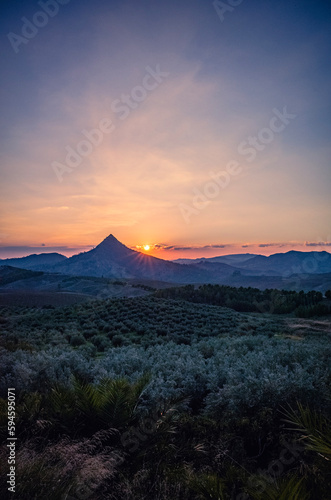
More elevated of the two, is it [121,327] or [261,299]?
[121,327]

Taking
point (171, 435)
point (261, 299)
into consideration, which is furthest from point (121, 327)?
point (261, 299)

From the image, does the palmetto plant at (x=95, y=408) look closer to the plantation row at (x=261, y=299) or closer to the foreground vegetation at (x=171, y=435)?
the foreground vegetation at (x=171, y=435)

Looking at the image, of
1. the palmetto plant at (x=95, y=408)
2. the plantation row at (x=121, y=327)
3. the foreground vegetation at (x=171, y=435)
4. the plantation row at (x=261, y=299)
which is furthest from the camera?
the plantation row at (x=261, y=299)

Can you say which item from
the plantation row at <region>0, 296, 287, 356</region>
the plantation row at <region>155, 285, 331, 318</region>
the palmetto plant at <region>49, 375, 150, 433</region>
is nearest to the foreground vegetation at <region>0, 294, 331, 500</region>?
the palmetto plant at <region>49, 375, 150, 433</region>

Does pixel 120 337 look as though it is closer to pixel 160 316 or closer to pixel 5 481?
pixel 160 316

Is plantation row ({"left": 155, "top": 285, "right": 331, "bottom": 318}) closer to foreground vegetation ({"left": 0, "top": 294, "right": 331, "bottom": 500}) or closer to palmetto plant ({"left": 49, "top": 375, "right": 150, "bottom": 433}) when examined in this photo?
foreground vegetation ({"left": 0, "top": 294, "right": 331, "bottom": 500})

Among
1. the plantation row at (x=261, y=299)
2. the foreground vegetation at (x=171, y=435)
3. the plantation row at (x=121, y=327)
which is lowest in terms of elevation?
the plantation row at (x=261, y=299)

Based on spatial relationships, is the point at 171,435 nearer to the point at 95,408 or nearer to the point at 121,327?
the point at 95,408

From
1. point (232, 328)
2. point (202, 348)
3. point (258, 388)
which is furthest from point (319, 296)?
point (258, 388)

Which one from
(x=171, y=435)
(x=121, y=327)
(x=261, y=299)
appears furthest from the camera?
(x=261, y=299)

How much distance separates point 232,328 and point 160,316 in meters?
6.01

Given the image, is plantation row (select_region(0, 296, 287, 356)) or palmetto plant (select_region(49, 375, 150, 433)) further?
plantation row (select_region(0, 296, 287, 356))

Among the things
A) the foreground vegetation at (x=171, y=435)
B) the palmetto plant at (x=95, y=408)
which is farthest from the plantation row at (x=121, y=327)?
the palmetto plant at (x=95, y=408)

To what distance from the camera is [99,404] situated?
4246 mm
